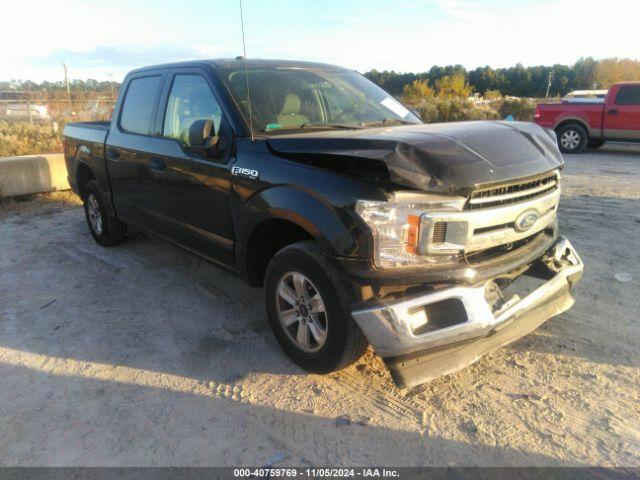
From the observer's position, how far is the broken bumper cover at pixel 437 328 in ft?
8.15

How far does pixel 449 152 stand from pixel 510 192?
0.48 m

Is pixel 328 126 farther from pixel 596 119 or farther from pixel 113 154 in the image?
pixel 596 119

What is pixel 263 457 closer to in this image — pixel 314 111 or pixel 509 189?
pixel 509 189

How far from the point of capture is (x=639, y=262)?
4.66m

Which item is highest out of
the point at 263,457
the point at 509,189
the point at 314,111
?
the point at 314,111

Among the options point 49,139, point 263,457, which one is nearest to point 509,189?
point 263,457

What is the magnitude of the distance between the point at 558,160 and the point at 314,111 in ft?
5.85

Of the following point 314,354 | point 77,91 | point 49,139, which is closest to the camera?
point 314,354

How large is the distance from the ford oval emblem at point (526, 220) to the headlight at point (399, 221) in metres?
0.50

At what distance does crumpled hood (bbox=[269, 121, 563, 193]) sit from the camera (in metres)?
2.44

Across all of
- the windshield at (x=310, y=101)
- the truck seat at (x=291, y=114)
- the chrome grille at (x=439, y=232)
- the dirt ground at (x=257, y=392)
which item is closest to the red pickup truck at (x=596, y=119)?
the dirt ground at (x=257, y=392)

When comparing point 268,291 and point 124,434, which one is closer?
point 124,434

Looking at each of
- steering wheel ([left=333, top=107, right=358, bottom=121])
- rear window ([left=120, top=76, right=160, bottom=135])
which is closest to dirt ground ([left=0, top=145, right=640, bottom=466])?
rear window ([left=120, top=76, right=160, bottom=135])

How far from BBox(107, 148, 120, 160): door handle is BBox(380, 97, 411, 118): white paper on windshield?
8.75 feet
